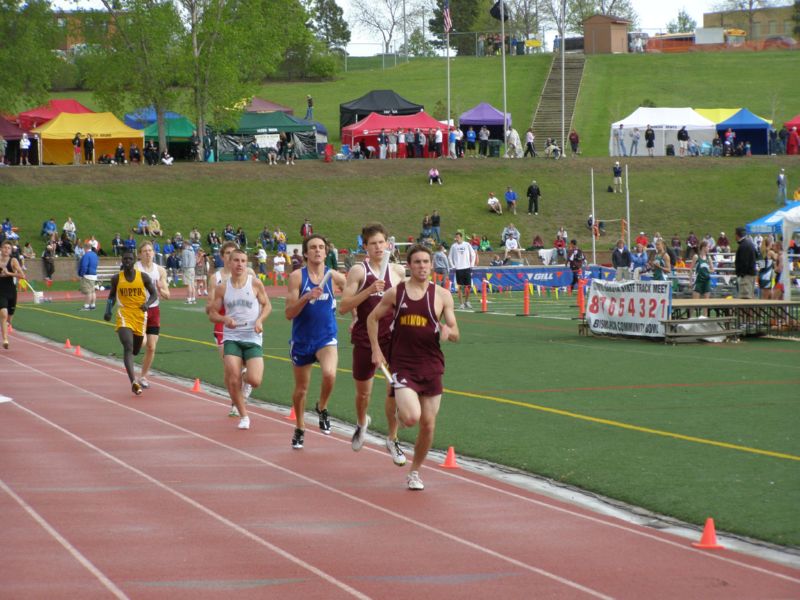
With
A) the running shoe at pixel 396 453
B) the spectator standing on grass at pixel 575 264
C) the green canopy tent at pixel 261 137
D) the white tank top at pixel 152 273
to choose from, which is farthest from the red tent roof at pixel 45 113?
the running shoe at pixel 396 453

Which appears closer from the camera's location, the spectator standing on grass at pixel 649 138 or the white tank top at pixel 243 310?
the white tank top at pixel 243 310

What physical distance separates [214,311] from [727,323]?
12.7 meters

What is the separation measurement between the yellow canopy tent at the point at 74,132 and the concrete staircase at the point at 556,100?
950 inches

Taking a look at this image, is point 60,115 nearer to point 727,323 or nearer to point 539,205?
point 539,205

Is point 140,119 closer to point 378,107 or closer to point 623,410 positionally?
point 378,107

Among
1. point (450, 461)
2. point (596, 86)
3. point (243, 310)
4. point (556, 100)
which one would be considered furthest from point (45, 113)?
point (450, 461)

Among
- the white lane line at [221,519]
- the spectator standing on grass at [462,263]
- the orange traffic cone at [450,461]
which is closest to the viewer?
the white lane line at [221,519]

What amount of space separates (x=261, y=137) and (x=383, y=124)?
638 cm

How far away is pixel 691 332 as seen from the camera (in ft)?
74.2

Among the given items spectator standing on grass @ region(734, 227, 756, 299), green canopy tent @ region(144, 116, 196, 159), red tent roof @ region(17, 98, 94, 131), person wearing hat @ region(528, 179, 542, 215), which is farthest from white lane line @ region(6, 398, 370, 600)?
red tent roof @ region(17, 98, 94, 131)

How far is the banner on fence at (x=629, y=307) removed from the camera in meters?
22.6

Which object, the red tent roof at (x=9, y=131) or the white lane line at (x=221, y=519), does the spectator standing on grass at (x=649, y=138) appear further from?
the white lane line at (x=221, y=519)

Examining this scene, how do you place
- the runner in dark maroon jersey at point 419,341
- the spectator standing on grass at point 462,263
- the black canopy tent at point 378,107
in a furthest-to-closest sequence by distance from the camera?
the black canopy tent at point 378,107
the spectator standing on grass at point 462,263
the runner in dark maroon jersey at point 419,341

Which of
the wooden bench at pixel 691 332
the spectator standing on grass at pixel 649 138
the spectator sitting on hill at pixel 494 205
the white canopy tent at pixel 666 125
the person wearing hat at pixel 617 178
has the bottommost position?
the wooden bench at pixel 691 332
